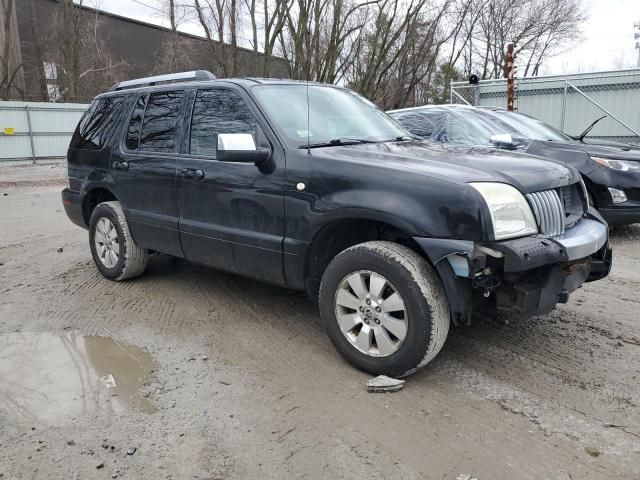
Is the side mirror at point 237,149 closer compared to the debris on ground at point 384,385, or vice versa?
the debris on ground at point 384,385

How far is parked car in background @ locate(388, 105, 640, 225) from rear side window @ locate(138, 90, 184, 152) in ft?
10.1

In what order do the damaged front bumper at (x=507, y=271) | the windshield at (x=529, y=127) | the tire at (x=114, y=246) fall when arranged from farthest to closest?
the windshield at (x=529, y=127) < the tire at (x=114, y=246) < the damaged front bumper at (x=507, y=271)

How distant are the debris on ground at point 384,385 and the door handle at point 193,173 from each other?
6.66ft

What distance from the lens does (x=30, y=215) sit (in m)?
9.16

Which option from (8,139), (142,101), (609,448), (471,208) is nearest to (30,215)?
(142,101)

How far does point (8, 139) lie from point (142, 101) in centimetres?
1613

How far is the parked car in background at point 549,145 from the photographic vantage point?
20.9 ft

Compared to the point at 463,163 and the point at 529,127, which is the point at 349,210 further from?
the point at 529,127

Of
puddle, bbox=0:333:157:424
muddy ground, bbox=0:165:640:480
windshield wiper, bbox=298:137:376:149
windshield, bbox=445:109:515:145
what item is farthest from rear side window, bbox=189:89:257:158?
windshield, bbox=445:109:515:145

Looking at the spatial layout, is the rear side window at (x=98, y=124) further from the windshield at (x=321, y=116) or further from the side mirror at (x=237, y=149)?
the side mirror at (x=237, y=149)

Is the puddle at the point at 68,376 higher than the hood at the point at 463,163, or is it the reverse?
the hood at the point at 463,163

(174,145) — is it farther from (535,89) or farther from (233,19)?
(233,19)

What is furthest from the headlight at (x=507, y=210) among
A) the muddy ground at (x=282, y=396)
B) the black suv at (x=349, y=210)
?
the muddy ground at (x=282, y=396)

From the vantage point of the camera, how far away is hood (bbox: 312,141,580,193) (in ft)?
10.0
